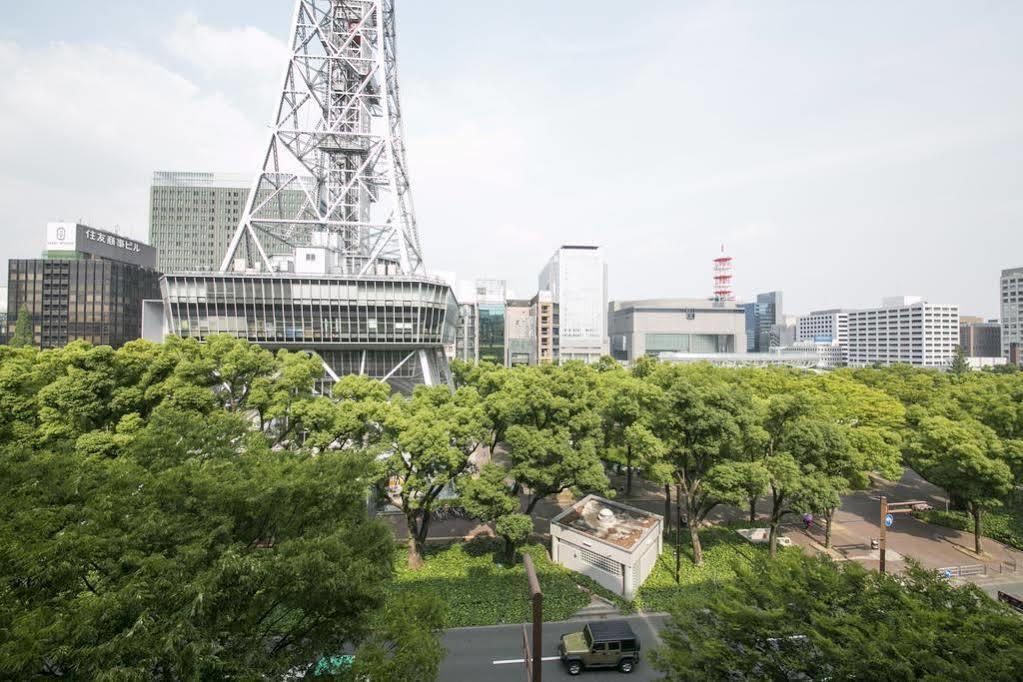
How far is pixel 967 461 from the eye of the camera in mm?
23922

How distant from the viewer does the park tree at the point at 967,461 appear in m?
23.6

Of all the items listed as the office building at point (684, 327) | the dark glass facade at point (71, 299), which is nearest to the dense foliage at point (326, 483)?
A: the dark glass facade at point (71, 299)

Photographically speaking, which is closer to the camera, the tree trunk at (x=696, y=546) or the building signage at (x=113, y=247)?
the tree trunk at (x=696, y=546)

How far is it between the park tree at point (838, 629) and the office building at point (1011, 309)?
7418 inches

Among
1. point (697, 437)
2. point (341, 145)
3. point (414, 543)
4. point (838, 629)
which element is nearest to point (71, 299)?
point (341, 145)

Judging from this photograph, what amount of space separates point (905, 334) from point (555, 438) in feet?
623

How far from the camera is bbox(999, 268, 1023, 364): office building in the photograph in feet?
460

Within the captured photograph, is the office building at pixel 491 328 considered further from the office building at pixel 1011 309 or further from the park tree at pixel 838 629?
the office building at pixel 1011 309

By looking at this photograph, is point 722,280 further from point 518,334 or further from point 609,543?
point 609,543

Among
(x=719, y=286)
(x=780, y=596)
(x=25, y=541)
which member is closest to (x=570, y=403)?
(x=780, y=596)

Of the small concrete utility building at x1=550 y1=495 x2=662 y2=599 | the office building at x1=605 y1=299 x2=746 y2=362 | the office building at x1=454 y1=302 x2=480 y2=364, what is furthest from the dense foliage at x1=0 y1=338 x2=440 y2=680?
the office building at x1=605 y1=299 x2=746 y2=362

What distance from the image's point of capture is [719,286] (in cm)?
14375

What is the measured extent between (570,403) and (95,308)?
100923 mm

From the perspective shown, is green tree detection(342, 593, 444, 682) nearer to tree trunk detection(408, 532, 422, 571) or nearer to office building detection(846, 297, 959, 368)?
tree trunk detection(408, 532, 422, 571)
